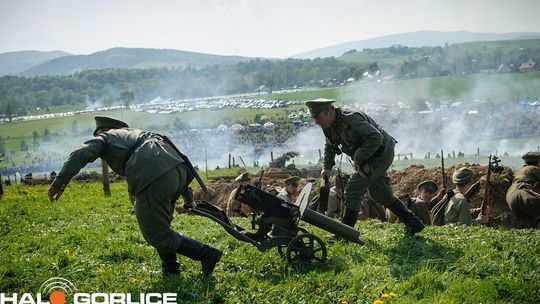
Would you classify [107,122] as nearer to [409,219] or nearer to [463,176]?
[409,219]

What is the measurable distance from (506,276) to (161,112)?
384 ft

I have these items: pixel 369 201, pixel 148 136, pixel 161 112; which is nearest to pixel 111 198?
pixel 369 201

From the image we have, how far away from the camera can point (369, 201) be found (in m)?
12.4

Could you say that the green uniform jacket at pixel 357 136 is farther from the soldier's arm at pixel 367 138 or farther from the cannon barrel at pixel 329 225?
the cannon barrel at pixel 329 225

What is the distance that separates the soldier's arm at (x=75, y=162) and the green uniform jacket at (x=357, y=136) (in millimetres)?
3513

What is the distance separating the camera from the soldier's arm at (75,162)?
6.16m

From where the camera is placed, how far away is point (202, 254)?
667 cm

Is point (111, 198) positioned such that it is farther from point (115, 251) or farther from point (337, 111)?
point (337, 111)

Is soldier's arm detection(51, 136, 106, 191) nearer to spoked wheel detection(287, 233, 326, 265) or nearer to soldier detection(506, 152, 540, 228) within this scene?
spoked wheel detection(287, 233, 326, 265)

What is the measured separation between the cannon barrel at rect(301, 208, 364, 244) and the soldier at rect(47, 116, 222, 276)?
4.43 feet

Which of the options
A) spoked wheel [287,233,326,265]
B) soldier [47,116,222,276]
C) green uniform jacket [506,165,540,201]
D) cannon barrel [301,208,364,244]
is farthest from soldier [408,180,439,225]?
soldier [47,116,222,276]

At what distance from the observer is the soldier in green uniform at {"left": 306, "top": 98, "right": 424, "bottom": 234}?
7.77 m
